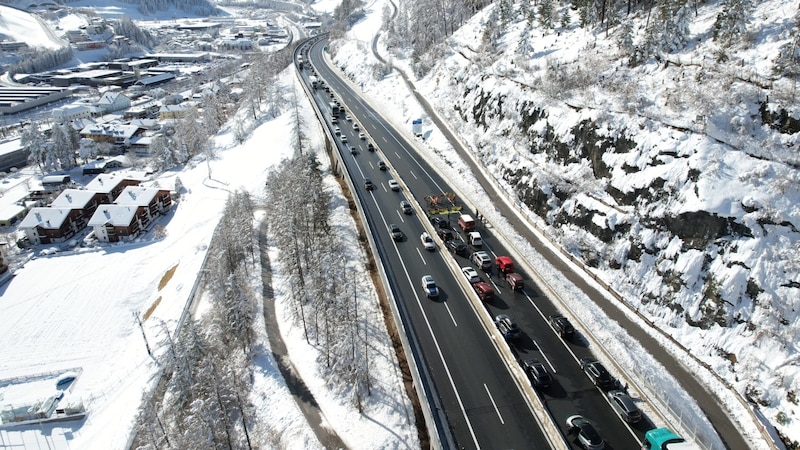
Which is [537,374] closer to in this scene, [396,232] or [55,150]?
[396,232]

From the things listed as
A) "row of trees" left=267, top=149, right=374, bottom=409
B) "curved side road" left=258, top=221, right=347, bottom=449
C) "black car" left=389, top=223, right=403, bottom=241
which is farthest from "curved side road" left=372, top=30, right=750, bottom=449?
"curved side road" left=258, top=221, right=347, bottom=449

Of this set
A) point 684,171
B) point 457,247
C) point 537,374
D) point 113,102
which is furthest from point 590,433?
point 113,102

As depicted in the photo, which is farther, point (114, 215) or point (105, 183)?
point (105, 183)

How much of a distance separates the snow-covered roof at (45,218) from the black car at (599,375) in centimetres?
8520

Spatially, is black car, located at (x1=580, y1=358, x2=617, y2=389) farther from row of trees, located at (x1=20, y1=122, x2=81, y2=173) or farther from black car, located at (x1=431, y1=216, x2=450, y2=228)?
row of trees, located at (x1=20, y1=122, x2=81, y2=173)

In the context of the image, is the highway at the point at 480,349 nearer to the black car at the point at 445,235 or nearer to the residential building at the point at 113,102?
the black car at the point at 445,235

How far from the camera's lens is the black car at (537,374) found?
2881cm

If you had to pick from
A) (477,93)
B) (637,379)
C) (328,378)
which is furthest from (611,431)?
(477,93)

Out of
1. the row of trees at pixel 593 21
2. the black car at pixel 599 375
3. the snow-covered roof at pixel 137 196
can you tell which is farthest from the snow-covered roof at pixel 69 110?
the black car at pixel 599 375

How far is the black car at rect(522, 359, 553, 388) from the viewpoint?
28812mm

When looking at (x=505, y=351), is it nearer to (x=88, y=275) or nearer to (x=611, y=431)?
(x=611, y=431)

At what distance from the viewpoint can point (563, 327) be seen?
33312mm

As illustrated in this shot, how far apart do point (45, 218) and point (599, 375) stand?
89021 millimetres

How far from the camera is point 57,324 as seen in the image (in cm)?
5728
